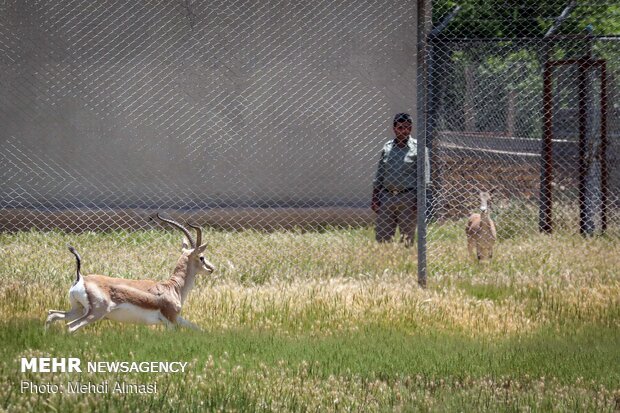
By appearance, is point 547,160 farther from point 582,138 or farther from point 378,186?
point 378,186

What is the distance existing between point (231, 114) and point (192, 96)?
0.52 meters

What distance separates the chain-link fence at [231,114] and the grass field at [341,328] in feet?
3.36

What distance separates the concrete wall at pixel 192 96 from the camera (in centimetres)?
1314

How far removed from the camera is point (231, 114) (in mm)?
13359

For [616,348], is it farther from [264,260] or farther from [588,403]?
[264,260]

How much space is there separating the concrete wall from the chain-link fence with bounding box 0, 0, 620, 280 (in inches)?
0.7

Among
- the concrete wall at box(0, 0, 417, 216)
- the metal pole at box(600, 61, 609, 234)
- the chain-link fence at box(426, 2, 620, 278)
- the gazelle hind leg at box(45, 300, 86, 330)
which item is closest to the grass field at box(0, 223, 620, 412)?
the gazelle hind leg at box(45, 300, 86, 330)

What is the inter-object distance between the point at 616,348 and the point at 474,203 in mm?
6057

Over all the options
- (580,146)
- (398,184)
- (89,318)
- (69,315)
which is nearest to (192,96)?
(398,184)

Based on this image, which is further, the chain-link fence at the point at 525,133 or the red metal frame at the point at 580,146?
the chain-link fence at the point at 525,133

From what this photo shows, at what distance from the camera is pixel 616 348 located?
7754mm

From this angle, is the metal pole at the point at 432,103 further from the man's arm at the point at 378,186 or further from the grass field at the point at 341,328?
the grass field at the point at 341,328

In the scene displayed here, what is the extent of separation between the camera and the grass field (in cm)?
621

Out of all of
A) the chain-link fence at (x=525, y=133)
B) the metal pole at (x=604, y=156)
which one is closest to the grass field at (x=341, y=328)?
the metal pole at (x=604, y=156)
